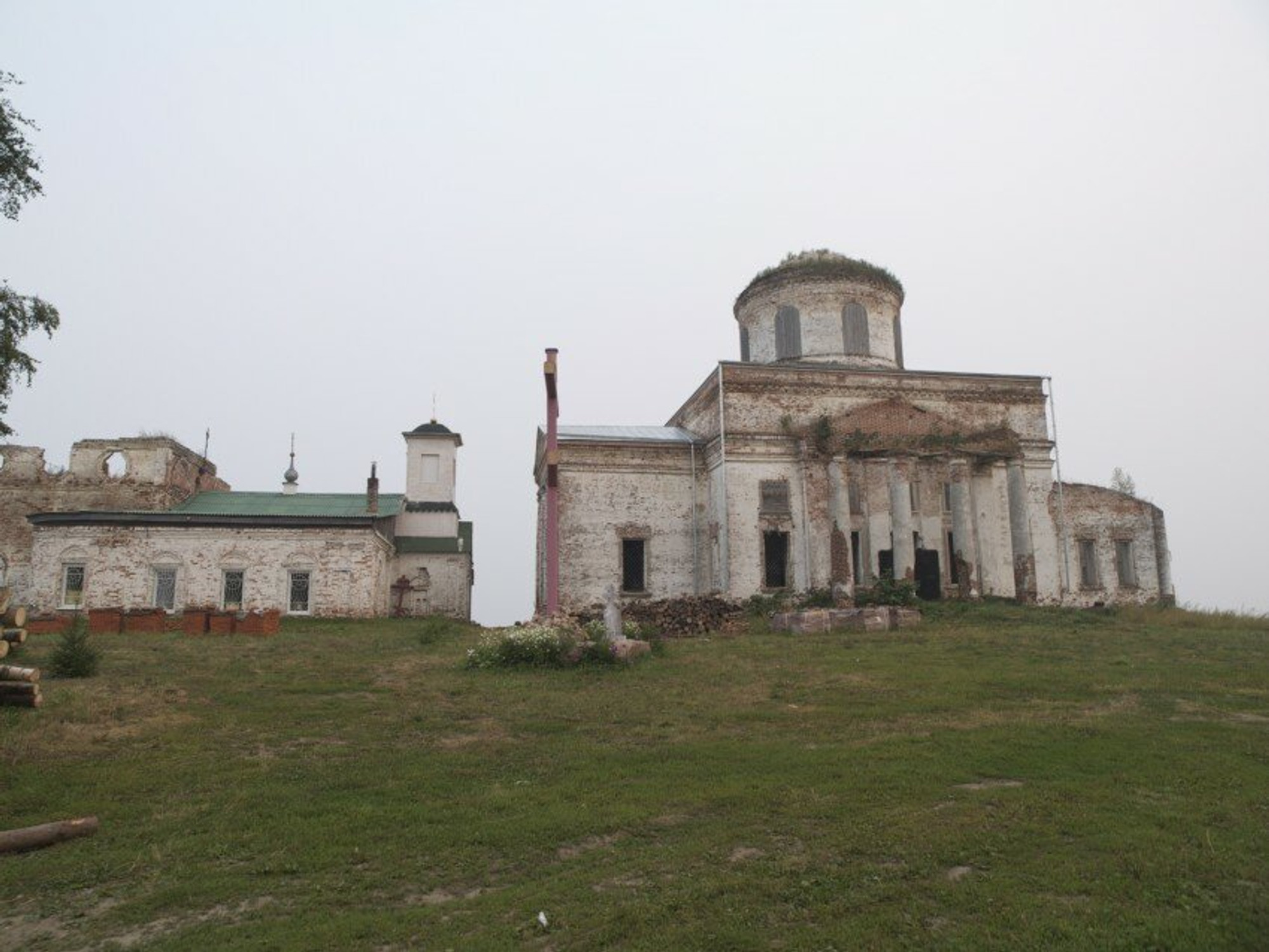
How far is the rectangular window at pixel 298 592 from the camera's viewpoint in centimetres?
2856

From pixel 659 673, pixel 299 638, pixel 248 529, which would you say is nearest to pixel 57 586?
pixel 248 529

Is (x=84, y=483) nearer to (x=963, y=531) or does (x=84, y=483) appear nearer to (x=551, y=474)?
(x=551, y=474)

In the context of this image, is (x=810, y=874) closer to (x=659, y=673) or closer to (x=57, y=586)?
(x=659, y=673)

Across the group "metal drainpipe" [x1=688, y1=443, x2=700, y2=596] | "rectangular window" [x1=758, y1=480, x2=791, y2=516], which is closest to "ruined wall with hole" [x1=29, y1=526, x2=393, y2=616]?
"metal drainpipe" [x1=688, y1=443, x2=700, y2=596]

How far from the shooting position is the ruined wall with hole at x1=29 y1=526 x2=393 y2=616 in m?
27.6

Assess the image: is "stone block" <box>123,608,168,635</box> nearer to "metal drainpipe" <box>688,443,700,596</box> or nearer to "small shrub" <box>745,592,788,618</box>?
"metal drainpipe" <box>688,443,700,596</box>

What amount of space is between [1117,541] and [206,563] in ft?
110

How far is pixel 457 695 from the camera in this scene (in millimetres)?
13828

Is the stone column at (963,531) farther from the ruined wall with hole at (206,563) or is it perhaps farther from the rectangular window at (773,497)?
→ the ruined wall with hole at (206,563)

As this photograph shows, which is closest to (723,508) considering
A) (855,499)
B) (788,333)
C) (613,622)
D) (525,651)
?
(855,499)

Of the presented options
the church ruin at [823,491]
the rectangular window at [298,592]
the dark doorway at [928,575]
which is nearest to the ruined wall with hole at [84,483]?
the rectangular window at [298,592]

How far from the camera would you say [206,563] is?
1116 inches

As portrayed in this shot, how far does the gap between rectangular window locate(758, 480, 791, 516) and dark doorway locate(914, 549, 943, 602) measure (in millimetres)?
4858

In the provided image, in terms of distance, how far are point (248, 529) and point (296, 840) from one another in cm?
2363
